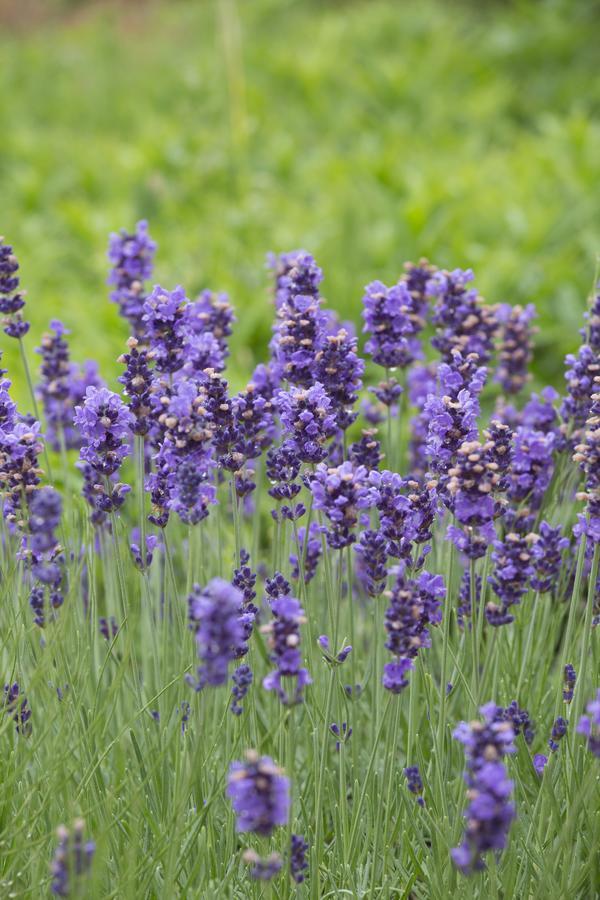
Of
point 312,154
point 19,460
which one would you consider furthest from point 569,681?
point 312,154

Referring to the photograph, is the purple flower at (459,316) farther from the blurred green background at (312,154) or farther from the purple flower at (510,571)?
the blurred green background at (312,154)

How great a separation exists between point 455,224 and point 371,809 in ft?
15.9

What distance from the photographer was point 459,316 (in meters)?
2.95

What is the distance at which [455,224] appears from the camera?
654 centimetres

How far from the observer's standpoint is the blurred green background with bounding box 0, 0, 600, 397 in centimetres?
609

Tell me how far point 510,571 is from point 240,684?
598 mm

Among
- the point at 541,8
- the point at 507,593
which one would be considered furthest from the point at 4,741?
the point at 541,8

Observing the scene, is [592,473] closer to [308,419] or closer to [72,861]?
[308,419]

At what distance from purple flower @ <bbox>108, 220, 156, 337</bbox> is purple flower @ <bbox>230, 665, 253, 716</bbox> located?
4.23 feet

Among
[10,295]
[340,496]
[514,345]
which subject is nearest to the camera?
[340,496]

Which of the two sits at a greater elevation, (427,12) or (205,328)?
(427,12)

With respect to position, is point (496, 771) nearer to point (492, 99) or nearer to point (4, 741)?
point (4, 741)

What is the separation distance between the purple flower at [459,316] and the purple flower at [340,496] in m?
1.04

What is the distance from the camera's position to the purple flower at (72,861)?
62.2 inches
